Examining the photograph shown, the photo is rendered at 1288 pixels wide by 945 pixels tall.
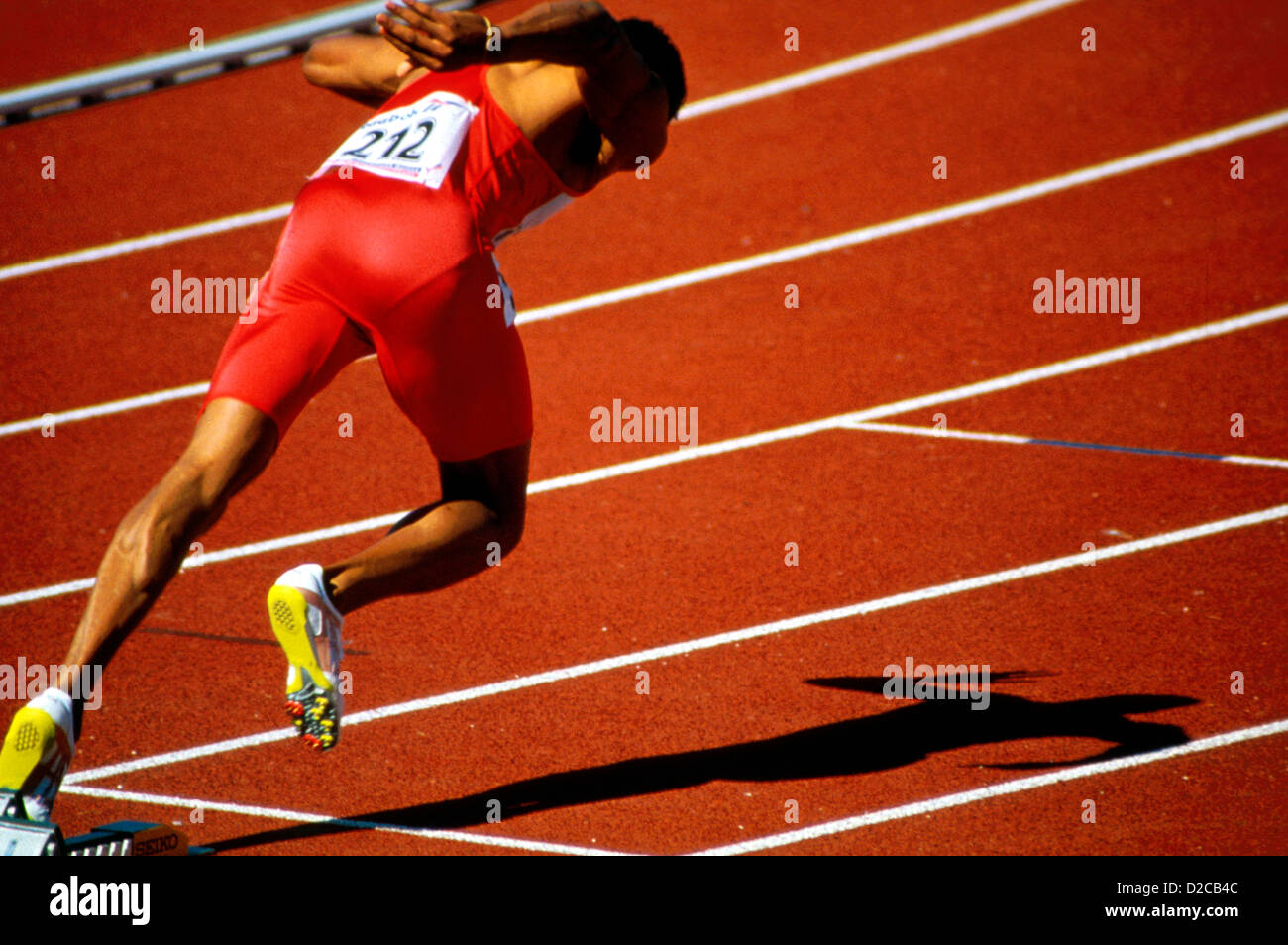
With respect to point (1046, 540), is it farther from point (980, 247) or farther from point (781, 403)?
point (980, 247)

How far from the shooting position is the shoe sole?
340 centimetres

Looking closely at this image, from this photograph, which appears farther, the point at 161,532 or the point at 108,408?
the point at 108,408

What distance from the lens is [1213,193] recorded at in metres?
8.30

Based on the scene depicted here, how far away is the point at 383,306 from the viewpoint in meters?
3.40

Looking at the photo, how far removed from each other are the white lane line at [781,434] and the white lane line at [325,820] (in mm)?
1419

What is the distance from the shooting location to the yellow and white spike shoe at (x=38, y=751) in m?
2.97

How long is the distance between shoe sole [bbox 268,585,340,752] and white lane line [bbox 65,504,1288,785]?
1.22 m

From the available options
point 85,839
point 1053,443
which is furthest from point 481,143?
point 1053,443

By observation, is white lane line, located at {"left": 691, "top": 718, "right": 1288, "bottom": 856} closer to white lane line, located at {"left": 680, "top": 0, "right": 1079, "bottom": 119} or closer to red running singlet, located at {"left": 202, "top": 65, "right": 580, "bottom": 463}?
red running singlet, located at {"left": 202, "top": 65, "right": 580, "bottom": 463}

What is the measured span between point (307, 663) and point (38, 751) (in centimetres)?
64

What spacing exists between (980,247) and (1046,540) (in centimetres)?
279

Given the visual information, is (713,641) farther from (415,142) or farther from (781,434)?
(415,142)

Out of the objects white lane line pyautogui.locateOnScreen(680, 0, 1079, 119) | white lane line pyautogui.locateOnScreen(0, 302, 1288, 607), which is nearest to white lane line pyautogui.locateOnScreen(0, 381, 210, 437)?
white lane line pyautogui.locateOnScreen(0, 302, 1288, 607)

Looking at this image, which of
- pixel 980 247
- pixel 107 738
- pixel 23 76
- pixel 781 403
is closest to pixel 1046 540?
pixel 781 403
